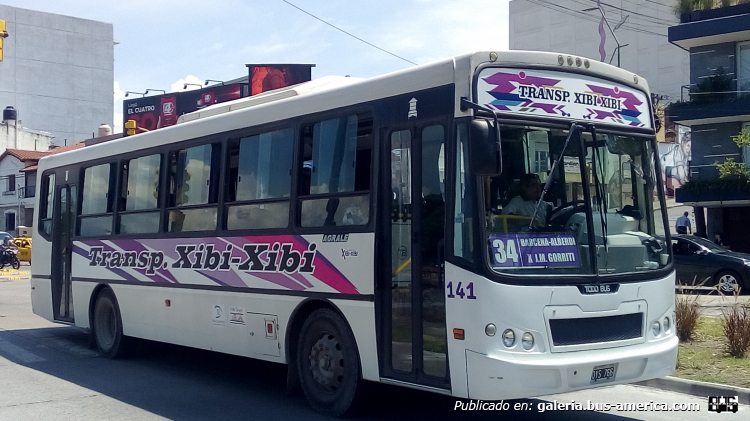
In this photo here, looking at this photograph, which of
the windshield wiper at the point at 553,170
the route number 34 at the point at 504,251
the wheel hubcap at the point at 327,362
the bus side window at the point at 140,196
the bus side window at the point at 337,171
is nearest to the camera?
the route number 34 at the point at 504,251

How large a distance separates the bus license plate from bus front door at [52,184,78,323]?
364 inches

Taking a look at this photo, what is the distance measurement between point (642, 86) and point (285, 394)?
16.7 ft

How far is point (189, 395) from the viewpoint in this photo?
9.23 meters

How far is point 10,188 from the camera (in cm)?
6159

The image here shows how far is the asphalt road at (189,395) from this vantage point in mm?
8070

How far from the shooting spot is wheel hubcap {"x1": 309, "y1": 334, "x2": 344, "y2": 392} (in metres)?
7.93

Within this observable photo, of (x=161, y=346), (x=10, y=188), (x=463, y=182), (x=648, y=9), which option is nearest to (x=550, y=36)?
(x=648, y=9)

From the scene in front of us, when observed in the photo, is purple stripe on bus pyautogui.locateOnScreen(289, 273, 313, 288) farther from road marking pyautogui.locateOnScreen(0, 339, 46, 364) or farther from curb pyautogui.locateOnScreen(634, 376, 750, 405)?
road marking pyautogui.locateOnScreen(0, 339, 46, 364)

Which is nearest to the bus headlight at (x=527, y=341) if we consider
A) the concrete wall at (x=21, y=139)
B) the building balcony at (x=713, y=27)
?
the building balcony at (x=713, y=27)

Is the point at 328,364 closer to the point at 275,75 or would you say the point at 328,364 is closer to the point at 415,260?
the point at 415,260

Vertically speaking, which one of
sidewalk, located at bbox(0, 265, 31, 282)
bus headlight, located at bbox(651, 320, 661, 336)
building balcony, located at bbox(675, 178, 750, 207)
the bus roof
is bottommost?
sidewalk, located at bbox(0, 265, 31, 282)

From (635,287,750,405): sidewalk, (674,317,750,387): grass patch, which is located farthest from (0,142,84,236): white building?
(635,287,750,405): sidewalk

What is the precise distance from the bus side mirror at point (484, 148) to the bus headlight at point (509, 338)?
4.14ft

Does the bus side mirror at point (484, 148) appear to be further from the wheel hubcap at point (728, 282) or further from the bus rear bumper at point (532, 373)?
the wheel hubcap at point (728, 282)
